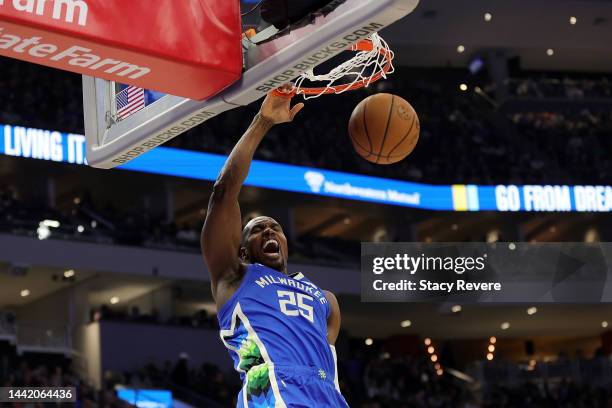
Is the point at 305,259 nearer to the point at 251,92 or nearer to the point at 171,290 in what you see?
the point at 171,290

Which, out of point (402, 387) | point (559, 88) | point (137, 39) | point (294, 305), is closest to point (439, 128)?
point (559, 88)

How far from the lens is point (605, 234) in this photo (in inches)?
1112

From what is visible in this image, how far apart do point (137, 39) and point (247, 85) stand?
18.4 inches

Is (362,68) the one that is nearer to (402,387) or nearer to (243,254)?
(243,254)

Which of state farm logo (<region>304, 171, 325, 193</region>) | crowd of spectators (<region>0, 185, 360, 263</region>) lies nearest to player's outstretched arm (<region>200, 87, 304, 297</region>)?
crowd of spectators (<region>0, 185, 360, 263</region>)

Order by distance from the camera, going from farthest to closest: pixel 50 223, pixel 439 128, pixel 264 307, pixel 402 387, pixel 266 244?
pixel 439 128 < pixel 402 387 < pixel 50 223 < pixel 266 244 < pixel 264 307

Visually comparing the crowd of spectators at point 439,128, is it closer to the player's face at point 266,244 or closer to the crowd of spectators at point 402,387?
the crowd of spectators at point 402,387

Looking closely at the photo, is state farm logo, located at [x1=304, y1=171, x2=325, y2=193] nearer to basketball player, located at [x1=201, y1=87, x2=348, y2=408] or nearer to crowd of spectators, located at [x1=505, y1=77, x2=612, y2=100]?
crowd of spectators, located at [x1=505, y1=77, x2=612, y2=100]

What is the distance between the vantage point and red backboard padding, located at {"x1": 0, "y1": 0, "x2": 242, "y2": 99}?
3518 millimetres

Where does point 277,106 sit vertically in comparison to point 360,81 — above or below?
below

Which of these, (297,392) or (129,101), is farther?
(129,101)

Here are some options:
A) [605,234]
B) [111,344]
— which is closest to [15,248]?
[111,344]

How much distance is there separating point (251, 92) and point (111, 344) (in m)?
17.9

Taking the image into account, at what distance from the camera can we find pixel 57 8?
353cm
